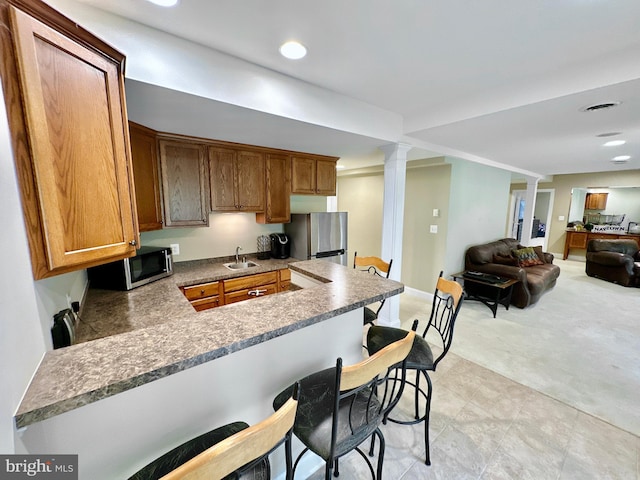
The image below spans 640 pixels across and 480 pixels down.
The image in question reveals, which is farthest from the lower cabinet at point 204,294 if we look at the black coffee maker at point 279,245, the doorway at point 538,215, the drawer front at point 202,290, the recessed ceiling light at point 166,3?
the doorway at point 538,215

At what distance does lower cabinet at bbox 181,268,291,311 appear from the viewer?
99.7 inches

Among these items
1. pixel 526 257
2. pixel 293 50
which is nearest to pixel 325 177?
pixel 293 50

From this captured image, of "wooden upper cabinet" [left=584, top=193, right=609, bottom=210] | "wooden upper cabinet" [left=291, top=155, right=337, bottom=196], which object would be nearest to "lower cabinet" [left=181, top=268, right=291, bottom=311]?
"wooden upper cabinet" [left=291, top=155, right=337, bottom=196]

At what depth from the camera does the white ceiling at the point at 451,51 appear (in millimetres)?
1261

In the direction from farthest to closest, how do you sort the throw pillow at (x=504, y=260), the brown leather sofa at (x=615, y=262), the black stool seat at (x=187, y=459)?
the brown leather sofa at (x=615, y=262)
the throw pillow at (x=504, y=260)
the black stool seat at (x=187, y=459)

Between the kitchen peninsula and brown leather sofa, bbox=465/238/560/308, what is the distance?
345 centimetres

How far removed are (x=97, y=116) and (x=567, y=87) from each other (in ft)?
9.00

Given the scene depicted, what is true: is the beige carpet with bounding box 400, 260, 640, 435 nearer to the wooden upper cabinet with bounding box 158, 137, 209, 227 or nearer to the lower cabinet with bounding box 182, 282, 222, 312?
the lower cabinet with bounding box 182, 282, 222, 312

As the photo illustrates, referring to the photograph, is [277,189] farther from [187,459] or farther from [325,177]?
[187,459]

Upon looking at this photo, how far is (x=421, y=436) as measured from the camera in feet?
5.99

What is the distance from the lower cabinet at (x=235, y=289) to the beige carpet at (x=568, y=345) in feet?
6.03

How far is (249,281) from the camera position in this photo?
2.83 meters

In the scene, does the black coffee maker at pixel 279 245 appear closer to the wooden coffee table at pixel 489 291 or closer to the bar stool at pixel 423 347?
the bar stool at pixel 423 347

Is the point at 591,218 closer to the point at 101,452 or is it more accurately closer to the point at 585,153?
the point at 585,153
